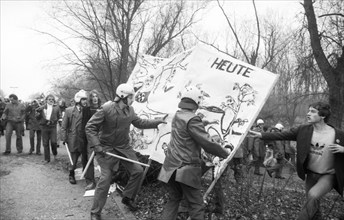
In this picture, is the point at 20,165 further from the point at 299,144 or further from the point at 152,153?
the point at 299,144

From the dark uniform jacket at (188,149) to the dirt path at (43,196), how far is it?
167cm

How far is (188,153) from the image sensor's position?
3.84m

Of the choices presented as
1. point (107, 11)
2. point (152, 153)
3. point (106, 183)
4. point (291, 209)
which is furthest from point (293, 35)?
point (106, 183)

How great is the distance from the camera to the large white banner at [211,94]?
4.61 m

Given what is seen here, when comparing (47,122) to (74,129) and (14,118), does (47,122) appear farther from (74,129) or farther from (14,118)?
(74,129)

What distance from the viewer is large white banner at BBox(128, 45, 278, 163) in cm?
461

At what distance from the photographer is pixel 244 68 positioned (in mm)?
4887

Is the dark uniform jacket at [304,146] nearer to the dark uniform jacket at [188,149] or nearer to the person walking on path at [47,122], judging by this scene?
the dark uniform jacket at [188,149]

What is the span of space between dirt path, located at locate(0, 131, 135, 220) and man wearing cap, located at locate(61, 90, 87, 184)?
66 cm

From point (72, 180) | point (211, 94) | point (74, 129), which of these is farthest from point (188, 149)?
point (72, 180)

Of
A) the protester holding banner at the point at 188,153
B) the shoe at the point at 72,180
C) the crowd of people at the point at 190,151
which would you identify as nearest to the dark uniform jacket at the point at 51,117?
the shoe at the point at 72,180

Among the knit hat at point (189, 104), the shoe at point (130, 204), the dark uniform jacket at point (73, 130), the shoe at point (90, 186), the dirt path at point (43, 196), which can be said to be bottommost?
the dirt path at point (43, 196)

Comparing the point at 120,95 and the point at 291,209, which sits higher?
the point at 120,95

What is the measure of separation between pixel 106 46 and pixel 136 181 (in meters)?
9.33
